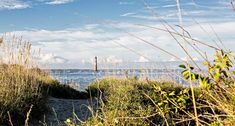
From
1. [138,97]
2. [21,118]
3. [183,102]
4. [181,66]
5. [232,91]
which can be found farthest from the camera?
[138,97]

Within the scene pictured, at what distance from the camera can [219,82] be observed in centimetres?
316

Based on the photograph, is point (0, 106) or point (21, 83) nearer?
point (0, 106)

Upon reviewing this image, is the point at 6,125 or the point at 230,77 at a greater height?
the point at 230,77

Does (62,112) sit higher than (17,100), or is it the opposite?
(17,100)

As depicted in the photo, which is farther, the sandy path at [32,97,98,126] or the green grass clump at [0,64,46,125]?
the sandy path at [32,97,98,126]

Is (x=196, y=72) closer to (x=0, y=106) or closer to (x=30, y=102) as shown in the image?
(x=0, y=106)

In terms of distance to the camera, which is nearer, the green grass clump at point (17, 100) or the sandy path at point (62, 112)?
the green grass clump at point (17, 100)

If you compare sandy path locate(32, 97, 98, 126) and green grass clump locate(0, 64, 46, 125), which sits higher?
green grass clump locate(0, 64, 46, 125)

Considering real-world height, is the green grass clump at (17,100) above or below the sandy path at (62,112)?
above

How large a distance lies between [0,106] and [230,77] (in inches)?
222

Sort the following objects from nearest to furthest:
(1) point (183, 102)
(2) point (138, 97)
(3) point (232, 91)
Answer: (3) point (232, 91)
(1) point (183, 102)
(2) point (138, 97)

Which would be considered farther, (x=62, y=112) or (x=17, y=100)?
(x=62, y=112)

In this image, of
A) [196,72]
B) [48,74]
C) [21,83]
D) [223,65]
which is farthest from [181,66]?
[48,74]

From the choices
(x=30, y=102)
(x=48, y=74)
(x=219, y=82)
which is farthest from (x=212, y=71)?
(x=48, y=74)
